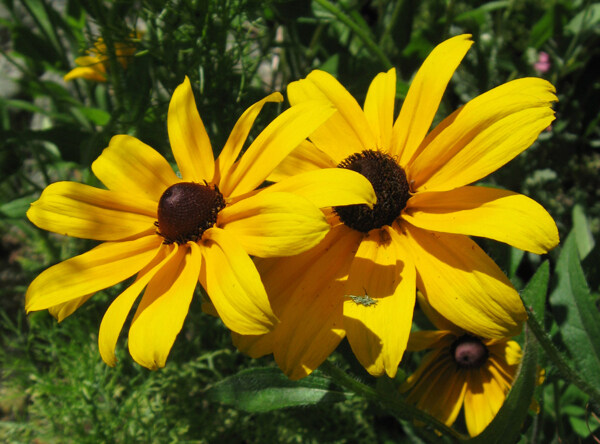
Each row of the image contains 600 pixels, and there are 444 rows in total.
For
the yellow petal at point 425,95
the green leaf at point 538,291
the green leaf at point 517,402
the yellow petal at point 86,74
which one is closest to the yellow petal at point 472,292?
the green leaf at point 517,402

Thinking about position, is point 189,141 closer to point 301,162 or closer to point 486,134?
point 301,162

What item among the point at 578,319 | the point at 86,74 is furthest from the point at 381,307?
the point at 86,74

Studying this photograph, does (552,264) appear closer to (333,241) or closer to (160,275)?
(333,241)

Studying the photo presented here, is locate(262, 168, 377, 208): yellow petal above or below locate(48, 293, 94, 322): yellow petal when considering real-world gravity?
above

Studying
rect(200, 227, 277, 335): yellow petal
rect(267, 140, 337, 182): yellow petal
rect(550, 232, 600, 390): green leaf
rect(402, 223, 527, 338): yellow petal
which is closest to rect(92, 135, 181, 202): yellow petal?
rect(267, 140, 337, 182): yellow petal

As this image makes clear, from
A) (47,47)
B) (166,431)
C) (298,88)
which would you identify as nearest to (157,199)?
(298,88)

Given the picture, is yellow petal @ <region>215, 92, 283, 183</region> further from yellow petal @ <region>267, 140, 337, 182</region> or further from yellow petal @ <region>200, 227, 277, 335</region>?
yellow petal @ <region>200, 227, 277, 335</region>

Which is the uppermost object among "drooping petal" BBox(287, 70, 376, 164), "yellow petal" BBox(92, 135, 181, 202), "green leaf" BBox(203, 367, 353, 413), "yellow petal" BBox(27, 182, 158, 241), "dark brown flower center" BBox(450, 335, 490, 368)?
"drooping petal" BBox(287, 70, 376, 164)
